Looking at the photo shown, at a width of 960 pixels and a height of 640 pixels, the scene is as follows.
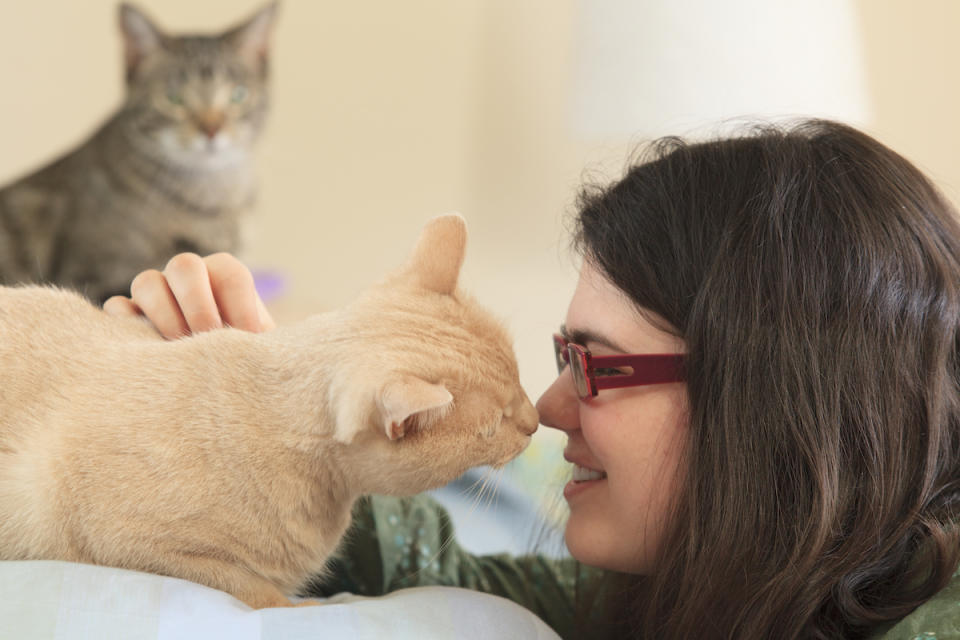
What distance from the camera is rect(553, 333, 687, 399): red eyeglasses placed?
98 cm

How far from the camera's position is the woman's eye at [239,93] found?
92.4 inches

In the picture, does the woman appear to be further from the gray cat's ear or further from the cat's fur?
the gray cat's ear

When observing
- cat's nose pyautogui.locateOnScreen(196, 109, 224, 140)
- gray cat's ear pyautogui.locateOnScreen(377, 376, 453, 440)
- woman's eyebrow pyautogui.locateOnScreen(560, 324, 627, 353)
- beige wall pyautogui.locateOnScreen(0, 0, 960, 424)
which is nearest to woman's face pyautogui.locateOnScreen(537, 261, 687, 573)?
woman's eyebrow pyautogui.locateOnScreen(560, 324, 627, 353)

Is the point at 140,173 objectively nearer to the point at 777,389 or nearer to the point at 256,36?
the point at 256,36

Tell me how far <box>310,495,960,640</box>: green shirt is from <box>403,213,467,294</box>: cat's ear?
0.46m

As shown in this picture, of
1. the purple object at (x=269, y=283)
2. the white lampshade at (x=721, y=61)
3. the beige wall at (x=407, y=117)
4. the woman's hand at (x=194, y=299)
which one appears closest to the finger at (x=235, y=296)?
the woman's hand at (x=194, y=299)

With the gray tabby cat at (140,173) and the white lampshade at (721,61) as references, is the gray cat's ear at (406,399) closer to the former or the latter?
the white lampshade at (721,61)

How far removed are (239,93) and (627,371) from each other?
68.1 inches

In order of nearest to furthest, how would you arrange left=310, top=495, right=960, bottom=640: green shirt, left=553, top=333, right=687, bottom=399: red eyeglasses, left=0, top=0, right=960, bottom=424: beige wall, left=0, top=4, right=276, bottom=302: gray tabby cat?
left=553, top=333, right=687, bottom=399: red eyeglasses
left=310, top=495, right=960, bottom=640: green shirt
left=0, top=4, right=276, bottom=302: gray tabby cat
left=0, top=0, right=960, bottom=424: beige wall

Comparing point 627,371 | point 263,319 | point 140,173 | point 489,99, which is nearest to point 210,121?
point 140,173

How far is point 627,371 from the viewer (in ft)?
3.25

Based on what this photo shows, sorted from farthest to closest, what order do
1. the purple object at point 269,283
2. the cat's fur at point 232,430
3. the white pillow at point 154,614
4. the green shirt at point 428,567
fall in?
the purple object at point 269,283, the green shirt at point 428,567, the cat's fur at point 232,430, the white pillow at point 154,614

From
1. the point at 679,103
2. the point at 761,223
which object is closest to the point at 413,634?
the point at 761,223

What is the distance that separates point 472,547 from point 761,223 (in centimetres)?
84
